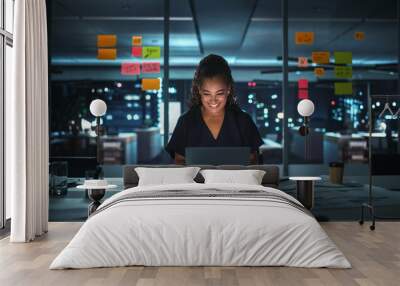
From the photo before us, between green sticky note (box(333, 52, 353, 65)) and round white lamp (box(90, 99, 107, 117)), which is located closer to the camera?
round white lamp (box(90, 99, 107, 117))

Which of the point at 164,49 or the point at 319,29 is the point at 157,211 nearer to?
the point at 164,49

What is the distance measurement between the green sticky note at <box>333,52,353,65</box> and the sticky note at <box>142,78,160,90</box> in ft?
7.39

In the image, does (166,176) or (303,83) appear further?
(303,83)

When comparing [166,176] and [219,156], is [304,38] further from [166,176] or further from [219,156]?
[166,176]

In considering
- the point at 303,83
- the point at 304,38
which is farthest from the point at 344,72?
the point at 304,38

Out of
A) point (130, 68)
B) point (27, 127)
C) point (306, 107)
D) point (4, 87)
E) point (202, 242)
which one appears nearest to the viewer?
point (202, 242)

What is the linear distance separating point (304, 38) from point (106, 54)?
2491 mm

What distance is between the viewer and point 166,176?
238 inches

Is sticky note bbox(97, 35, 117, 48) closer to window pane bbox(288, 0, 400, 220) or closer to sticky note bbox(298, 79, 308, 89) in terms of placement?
window pane bbox(288, 0, 400, 220)

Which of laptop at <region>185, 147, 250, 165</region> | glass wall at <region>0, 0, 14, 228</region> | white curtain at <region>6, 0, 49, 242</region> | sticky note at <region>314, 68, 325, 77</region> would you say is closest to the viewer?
white curtain at <region>6, 0, 49, 242</region>

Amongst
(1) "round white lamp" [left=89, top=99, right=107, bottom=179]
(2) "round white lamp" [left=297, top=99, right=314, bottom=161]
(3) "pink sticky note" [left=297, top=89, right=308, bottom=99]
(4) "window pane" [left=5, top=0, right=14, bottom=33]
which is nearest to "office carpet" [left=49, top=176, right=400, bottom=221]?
(1) "round white lamp" [left=89, top=99, right=107, bottom=179]

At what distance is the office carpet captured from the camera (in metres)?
6.86

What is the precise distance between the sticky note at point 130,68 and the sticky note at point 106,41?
1.08 ft

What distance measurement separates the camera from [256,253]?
4.28 meters
